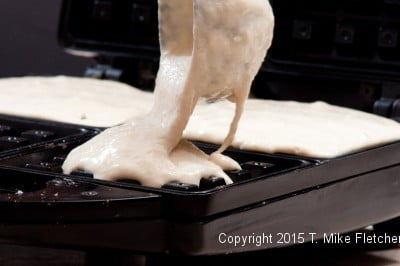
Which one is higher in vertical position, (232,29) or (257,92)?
(232,29)

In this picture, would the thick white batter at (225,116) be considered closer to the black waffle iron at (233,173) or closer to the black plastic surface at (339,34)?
the black waffle iron at (233,173)

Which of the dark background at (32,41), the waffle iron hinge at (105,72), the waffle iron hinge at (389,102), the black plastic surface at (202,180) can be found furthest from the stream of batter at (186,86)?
the dark background at (32,41)

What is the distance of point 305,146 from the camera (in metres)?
1.27

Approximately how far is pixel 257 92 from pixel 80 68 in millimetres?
867

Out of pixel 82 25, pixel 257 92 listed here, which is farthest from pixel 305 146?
pixel 82 25

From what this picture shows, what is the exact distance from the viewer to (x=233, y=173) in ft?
3.72

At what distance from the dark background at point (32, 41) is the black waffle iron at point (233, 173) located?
1.96ft

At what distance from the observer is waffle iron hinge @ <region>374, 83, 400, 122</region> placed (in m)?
1.67

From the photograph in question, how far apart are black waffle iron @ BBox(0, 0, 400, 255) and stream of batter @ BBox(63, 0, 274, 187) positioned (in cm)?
3

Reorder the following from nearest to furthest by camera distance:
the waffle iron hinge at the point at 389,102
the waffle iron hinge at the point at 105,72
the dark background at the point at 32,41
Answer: the waffle iron hinge at the point at 389,102 < the waffle iron hinge at the point at 105,72 < the dark background at the point at 32,41

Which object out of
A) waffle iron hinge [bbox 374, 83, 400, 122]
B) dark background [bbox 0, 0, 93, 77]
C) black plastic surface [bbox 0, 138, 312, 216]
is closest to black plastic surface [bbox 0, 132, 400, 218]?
black plastic surface [bbox 0, 138, 312, 216]

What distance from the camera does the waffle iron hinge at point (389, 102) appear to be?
5.49 ft

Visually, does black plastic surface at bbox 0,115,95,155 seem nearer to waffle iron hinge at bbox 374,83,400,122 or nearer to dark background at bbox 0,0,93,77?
waffle iron hinge at bbox 374,83,400,122

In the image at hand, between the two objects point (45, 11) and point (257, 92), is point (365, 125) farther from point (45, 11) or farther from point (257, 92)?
point (45, 11)
